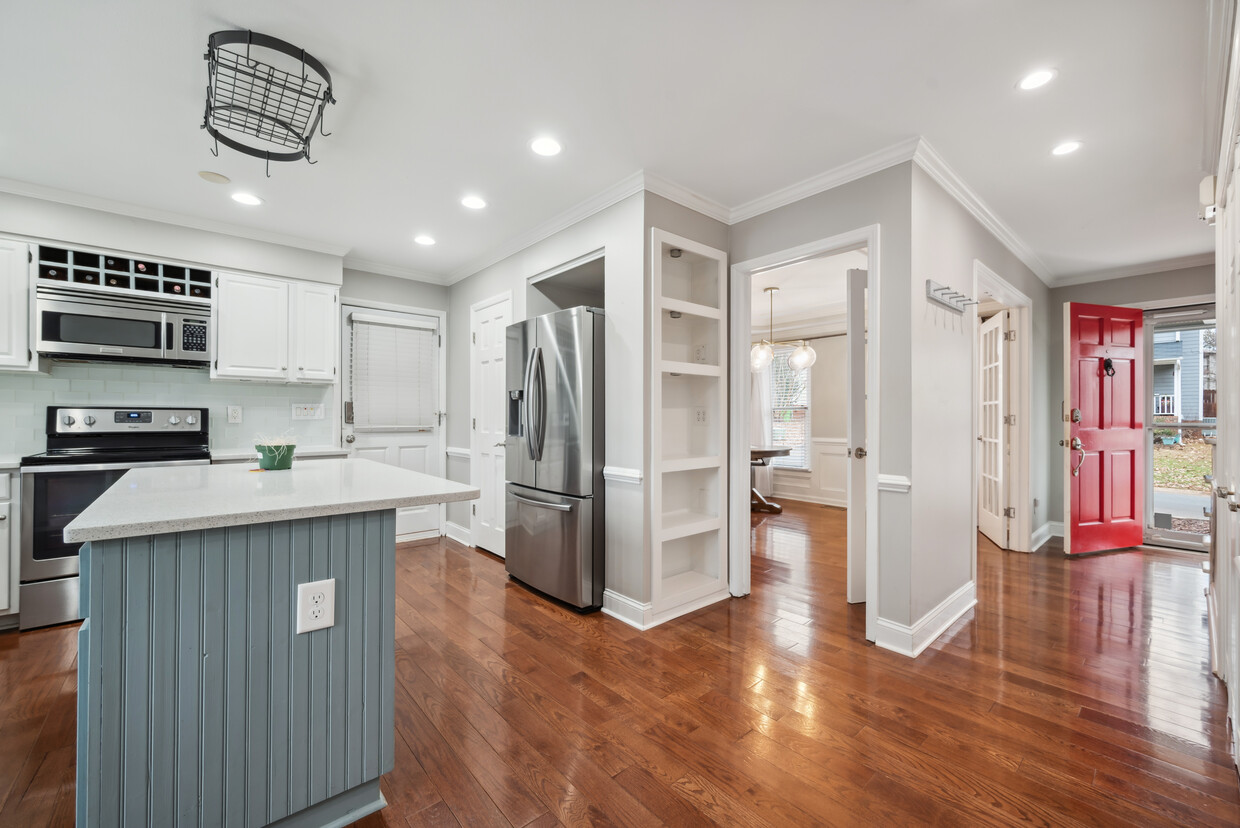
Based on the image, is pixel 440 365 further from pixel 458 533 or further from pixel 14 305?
pixel 14 305

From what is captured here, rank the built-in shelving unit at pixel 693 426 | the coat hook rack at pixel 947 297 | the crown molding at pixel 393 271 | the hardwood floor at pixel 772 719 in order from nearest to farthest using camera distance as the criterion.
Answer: the hardwood floor at pixel 772 719, the coat hook rack at pixel 947 297, the built-in shelving unit at pixel 693 426, the crown molding at pixel 393 271

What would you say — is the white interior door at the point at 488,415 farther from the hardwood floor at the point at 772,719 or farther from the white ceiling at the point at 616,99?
the hardwood floor at the point at 772,719

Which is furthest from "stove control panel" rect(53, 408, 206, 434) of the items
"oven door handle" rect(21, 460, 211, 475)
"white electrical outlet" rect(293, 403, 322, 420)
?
"white electrical outlet" rect(293, 403, 322, 420)

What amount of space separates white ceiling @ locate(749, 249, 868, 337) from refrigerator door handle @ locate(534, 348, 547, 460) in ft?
6.07

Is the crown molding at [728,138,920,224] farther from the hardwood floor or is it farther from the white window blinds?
the white window blinds

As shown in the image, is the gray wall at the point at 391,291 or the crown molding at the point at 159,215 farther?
the gray wall at the point at 391,291

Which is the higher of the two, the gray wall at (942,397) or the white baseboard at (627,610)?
the gray wall at (942,397)

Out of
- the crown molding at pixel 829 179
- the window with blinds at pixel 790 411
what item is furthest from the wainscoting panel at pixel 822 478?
the crown molding at pixel 829 179

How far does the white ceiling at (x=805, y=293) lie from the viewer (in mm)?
4840

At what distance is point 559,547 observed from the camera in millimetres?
3191

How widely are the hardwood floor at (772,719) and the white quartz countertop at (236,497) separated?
3.08 feet

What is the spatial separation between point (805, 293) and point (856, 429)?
10.2 feet

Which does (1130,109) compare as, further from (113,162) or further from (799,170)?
(113,162)

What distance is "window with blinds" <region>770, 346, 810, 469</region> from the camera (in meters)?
7.07
